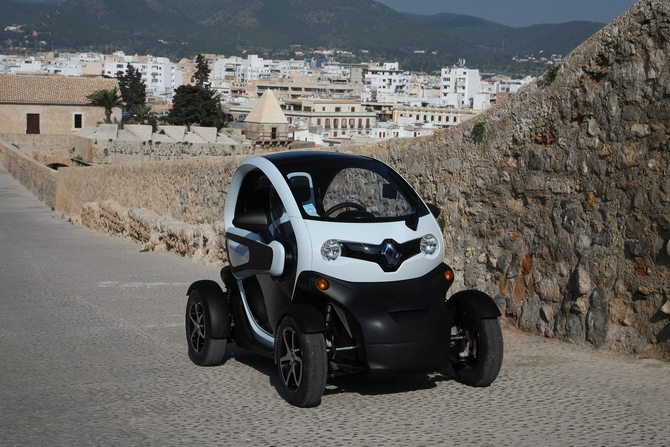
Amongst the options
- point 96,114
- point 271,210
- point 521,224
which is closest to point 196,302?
point 271,210

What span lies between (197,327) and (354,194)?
5.11 feet

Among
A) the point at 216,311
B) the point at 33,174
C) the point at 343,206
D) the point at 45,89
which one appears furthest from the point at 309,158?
the point at 45,89

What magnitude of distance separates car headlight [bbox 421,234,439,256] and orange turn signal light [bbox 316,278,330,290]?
2.41 feet

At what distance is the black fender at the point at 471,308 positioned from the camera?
532cm

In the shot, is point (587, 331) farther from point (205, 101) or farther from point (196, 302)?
point (205, 101)

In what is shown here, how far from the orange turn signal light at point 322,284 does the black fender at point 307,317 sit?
137 millimetres

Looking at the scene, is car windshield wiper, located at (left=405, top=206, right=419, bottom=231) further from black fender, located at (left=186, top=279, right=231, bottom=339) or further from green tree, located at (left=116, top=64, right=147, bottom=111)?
green tree, located at (left=116, top=64, right=147, bottom=111)

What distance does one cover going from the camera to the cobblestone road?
4.56m

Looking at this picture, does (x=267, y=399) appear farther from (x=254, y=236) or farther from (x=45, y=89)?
(x=45, y=89)

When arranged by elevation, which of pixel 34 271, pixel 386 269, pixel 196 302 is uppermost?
pixel 386 269

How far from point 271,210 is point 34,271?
7206mm

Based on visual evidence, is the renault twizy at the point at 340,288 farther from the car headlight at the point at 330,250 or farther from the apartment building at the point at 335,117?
the apartment building at the point at 335,117

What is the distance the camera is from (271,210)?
5.86 metres

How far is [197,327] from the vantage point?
249 inches
